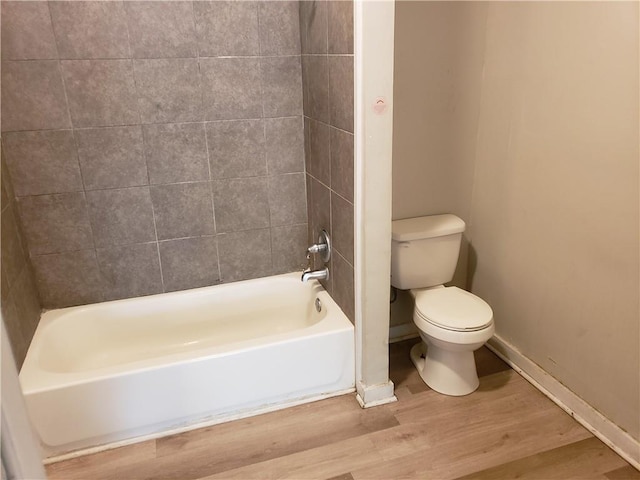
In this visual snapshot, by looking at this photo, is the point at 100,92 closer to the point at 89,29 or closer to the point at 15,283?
the point at 89,29

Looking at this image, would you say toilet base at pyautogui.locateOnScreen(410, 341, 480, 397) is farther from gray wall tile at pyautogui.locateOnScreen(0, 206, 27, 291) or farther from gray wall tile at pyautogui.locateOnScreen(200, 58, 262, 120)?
gray wall tile at pyautogui.locateOnScreen(0, 206, 27, 291)

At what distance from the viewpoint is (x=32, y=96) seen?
2154 millimetres

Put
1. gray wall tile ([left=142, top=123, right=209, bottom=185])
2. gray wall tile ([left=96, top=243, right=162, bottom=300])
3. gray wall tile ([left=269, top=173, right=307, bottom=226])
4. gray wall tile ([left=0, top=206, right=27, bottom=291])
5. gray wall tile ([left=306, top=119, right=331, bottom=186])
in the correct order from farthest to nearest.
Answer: gray wall tile ([left=269, top=173, right=307, bottom=226]), gray wall tile ([left=96, top=243, right=162, bottom=300]), gray wall tile ([left=142, top=123, right=209, bottom=185]), gray wall tile ([left=306, top=119, right=331, bottom=186]), gray wall tile ([left=0, top=206, right=27, bottom=291])

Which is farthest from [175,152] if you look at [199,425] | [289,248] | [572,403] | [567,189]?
[572,403]

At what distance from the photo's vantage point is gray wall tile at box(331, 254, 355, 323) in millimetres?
2205

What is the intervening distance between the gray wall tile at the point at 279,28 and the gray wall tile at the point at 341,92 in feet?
1.44

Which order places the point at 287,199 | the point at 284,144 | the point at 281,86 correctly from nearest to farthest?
1. the point at 281,86
2. the point at 284,144
3. the point at 287,199

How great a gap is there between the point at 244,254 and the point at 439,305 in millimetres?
1024

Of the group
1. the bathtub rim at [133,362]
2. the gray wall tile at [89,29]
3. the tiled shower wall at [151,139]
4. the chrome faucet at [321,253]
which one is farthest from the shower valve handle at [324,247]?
the gray wall tile at [89,29]

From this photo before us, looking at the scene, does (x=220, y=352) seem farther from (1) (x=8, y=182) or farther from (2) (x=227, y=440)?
(1) (x=8, y=182)

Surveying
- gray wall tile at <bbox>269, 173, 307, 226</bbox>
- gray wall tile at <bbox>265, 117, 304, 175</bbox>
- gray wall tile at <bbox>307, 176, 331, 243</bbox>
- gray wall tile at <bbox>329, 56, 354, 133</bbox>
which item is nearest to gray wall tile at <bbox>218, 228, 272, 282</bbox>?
gray wall tile at <bbox>269, 173, 307, 226</bbox>

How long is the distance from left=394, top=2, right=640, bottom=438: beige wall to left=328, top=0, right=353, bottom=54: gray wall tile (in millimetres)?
412

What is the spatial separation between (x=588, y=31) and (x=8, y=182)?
239 centimetres

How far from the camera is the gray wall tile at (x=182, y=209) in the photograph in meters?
2.46
